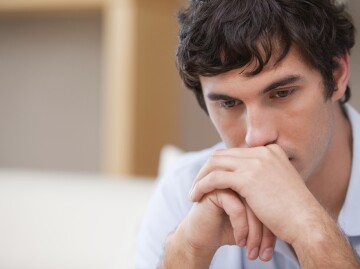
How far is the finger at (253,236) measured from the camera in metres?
1.19

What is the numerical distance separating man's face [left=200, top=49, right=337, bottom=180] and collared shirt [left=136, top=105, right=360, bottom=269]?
0.43 ft

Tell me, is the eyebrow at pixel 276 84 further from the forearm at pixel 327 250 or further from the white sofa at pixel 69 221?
the white sofa at pixel 69 221

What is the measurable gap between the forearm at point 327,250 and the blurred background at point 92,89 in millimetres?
1710

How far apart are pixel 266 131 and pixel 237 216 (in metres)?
0.18

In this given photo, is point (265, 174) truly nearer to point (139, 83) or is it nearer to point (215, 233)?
point (215, 233)

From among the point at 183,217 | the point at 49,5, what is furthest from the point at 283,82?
the point at 49,5

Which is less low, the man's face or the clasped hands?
the man's face

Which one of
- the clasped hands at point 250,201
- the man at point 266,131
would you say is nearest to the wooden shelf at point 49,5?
the man at point 266,131

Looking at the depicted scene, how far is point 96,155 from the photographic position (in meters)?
Answer: 3.27

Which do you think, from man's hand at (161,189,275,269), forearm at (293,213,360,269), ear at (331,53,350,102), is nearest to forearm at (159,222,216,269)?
man's hand at (161,189,275,269)

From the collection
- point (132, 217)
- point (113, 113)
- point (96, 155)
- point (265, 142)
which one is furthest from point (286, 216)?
point (96, 155)

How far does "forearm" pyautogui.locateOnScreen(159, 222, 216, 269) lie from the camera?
1.27 metres

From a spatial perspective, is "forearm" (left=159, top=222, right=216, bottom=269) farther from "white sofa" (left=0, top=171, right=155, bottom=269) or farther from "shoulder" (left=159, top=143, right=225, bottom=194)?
"white sofa" (left=0, top=171, right=155, bottom=269)

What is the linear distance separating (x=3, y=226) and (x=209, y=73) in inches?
40.9
